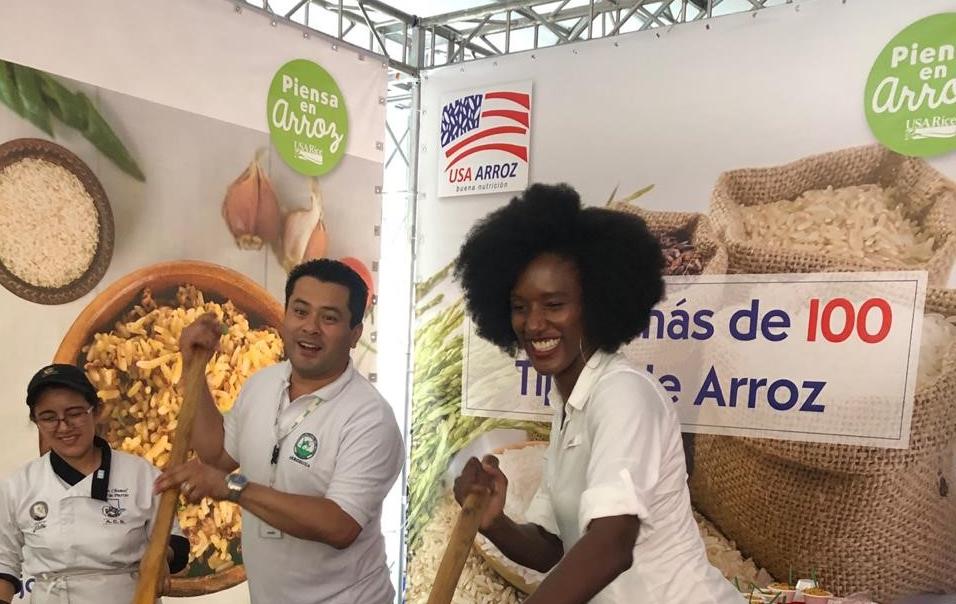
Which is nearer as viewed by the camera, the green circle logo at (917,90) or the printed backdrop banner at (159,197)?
the printed backdrop banner at (159,197)

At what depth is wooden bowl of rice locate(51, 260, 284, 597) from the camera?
2.78 metres

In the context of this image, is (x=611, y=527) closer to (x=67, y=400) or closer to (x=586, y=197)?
(x=67, y=400)

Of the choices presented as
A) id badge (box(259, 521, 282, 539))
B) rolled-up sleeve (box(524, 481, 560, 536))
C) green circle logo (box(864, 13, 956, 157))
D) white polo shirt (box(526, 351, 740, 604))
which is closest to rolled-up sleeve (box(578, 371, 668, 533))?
white polo shirt (box(526, 351, 740, 604))

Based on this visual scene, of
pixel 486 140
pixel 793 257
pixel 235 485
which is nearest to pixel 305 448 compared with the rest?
pixel 235 485

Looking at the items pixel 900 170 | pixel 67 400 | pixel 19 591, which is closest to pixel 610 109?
pixel 900 170

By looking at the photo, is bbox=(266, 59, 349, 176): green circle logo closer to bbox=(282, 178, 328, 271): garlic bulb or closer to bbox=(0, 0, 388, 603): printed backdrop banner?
bbox=(0, 0, 388, 603): printed backdrop banner

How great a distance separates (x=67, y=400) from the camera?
2297 millimetres

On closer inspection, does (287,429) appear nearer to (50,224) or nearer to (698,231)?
(50,224)

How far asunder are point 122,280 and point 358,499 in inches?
50.4

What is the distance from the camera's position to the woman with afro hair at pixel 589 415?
155cm

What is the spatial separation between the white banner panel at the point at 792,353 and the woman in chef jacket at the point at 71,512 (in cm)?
191

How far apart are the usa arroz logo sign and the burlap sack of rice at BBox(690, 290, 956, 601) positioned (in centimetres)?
143

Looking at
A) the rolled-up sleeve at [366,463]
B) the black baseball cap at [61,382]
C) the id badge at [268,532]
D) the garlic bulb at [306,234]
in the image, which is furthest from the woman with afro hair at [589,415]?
the garlic bulb at [306,234]

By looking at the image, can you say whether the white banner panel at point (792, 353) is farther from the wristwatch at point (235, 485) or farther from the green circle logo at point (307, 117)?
the wristwatch at point (235, 485)
